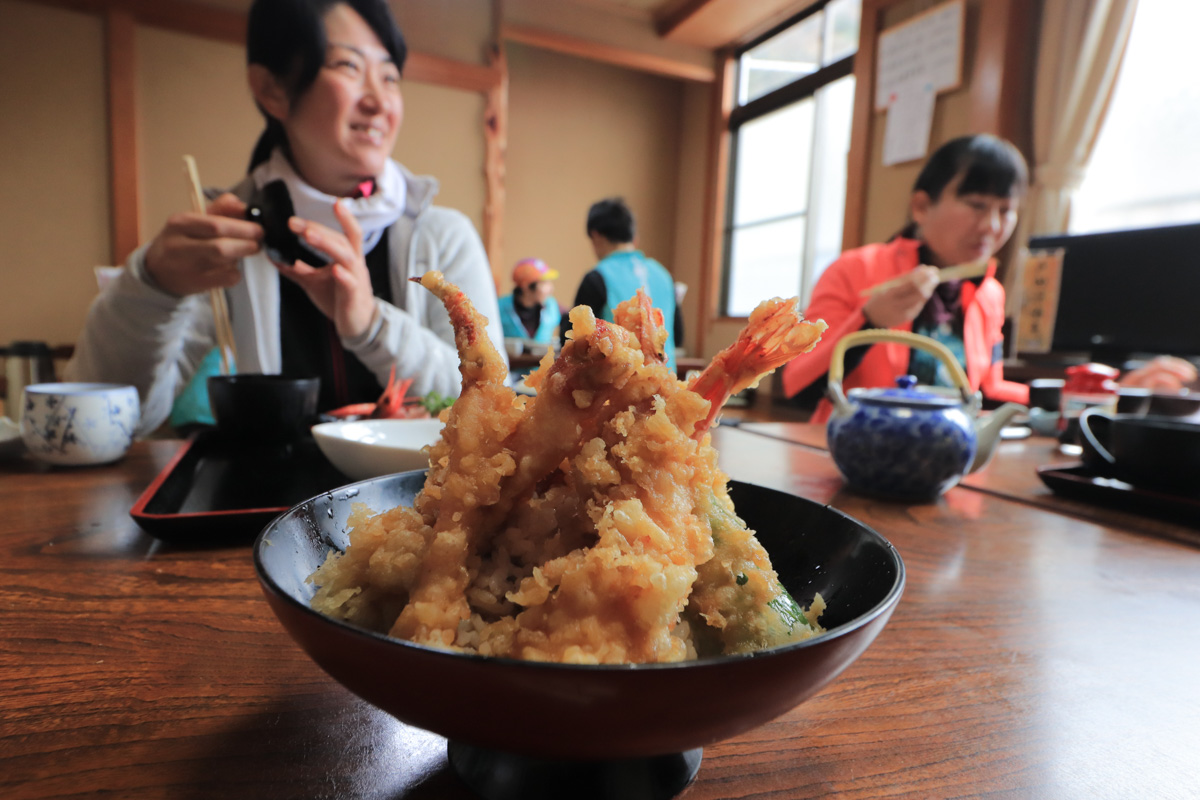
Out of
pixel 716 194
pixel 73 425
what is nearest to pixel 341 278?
pixel 73 425

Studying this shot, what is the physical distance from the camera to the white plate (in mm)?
842

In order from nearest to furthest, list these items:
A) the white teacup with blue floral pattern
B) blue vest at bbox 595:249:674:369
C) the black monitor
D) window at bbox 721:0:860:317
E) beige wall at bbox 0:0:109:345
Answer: the white teacup with blue floral pattern → the black monitor → blue vest at bbox 595:249:674:369 → beige wall at bbox 0:0:109:345 → window at bbox 721:0:860:317

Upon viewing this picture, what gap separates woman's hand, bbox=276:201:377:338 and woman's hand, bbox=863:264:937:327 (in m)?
1.51

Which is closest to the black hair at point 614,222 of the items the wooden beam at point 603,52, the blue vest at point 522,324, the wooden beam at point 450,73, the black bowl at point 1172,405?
the blue vest at point 522,324

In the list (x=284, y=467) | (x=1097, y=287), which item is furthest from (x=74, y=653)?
(x=1097, y=287)

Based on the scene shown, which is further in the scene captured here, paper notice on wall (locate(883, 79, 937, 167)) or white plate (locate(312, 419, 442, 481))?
paper notice on wall (locate(883, 79, 937, 167))

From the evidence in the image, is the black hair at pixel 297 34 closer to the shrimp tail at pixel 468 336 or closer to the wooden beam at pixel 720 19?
the shrimp tail at pixel 468 336

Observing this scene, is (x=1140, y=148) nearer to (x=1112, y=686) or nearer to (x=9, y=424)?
(x=1112, y=686)

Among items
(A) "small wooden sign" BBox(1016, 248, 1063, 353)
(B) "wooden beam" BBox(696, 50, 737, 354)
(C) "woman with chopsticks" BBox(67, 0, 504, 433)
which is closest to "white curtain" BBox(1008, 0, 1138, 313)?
(A) "small wooden sign" BBox(1016, 248, 1063, 353)

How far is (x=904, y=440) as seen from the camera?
3.47ft

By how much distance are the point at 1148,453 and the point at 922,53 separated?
11.8 feet

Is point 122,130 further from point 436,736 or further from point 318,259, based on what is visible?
point 436,736

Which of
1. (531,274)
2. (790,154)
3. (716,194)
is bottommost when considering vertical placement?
(531,274)

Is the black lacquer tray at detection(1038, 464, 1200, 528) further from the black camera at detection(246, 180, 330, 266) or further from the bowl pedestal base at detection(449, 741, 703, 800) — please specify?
the black camera at detection(246, 180, 330, 266)
